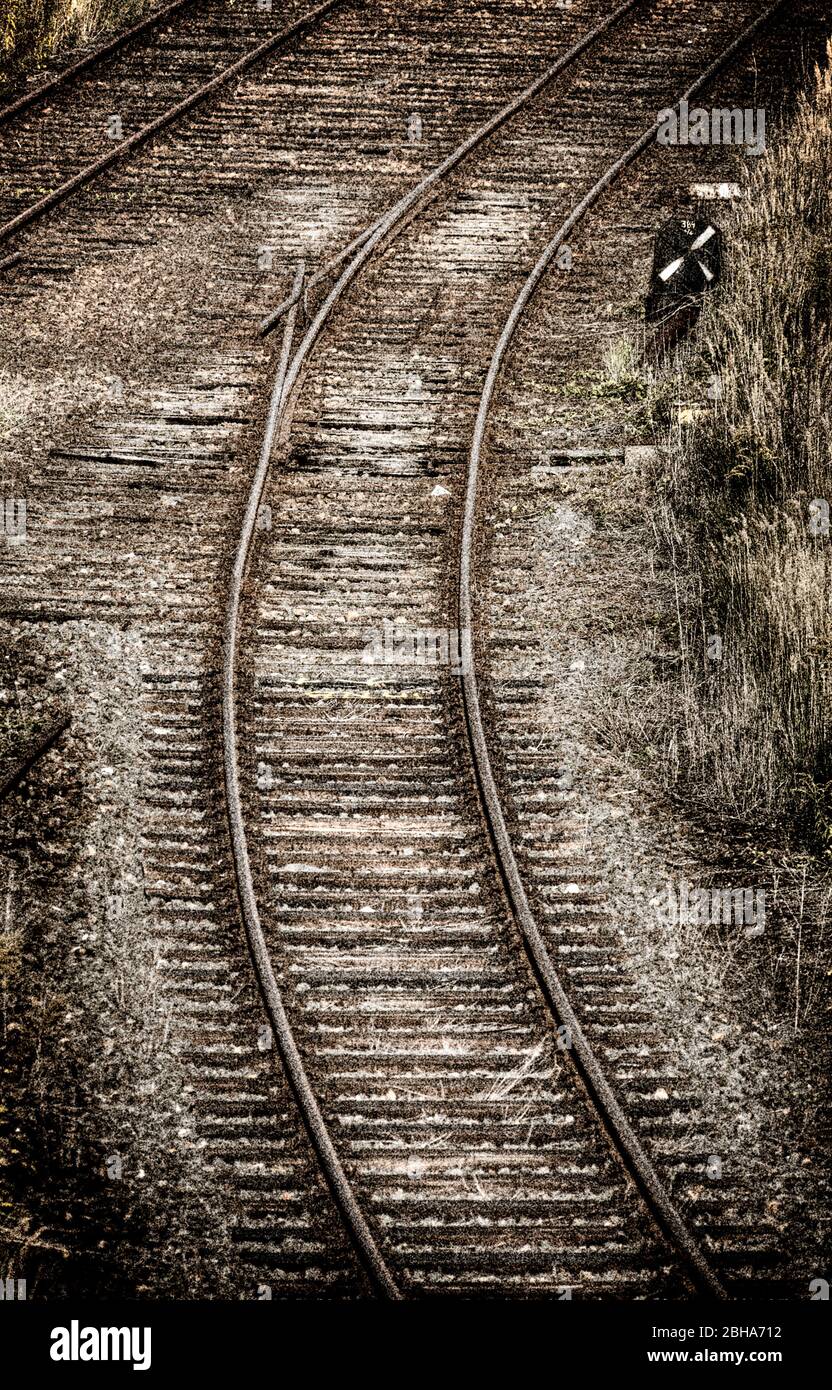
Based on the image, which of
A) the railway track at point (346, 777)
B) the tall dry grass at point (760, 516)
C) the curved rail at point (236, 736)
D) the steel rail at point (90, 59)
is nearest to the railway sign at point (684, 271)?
the tall dry grass at point (760, 516)

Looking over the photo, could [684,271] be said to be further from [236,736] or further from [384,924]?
[384,924]

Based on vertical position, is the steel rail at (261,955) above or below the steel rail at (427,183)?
below

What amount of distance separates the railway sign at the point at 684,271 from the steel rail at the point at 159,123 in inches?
236

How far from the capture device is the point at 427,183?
13305 millimetres

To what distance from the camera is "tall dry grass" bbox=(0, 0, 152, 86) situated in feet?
49.5

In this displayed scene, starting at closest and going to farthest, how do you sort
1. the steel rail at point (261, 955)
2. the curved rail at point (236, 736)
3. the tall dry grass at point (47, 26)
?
the steel rail at point (261, 955) < the curved rail at point (236, 736) < the tall dry grass at point (47, 26)

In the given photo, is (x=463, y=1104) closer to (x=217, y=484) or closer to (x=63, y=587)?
(x=63, y=587)

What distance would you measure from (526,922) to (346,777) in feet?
4.99

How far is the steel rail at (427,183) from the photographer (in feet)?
38.7

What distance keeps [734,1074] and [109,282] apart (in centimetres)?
939

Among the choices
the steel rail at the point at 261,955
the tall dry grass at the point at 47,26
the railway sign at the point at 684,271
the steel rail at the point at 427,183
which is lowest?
the steel rail at the point at 261,955

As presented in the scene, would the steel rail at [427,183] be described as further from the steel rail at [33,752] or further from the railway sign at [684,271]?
the steel rail at [33,752]
